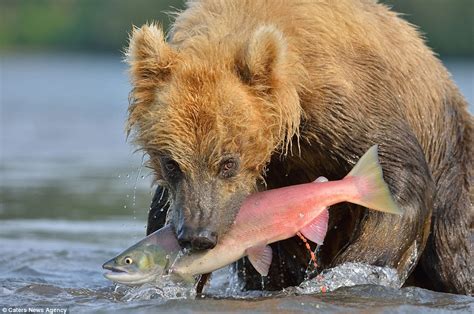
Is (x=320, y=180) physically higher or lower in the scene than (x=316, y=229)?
higher

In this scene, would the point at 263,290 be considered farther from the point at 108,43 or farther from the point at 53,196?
the point at 108,43

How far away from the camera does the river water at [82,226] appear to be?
6.89 meters

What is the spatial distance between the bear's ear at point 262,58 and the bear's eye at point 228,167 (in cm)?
45

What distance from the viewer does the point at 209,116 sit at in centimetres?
639

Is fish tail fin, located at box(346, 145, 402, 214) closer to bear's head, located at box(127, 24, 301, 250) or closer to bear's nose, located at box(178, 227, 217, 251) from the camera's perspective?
bear's head, located at box(127, 24, 301, 250)

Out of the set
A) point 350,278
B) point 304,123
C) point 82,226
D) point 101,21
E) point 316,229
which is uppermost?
point 304,123

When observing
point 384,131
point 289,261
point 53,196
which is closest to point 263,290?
point 289,261

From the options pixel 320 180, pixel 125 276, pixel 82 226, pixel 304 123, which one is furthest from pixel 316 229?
pixel 82 226

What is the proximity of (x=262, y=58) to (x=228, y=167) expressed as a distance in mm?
648

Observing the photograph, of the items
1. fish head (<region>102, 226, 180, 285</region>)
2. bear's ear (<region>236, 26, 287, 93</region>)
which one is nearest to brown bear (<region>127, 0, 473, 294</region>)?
bear's ear (<region>236, 26, 287, 93</region>)

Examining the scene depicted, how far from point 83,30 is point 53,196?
5377 cm

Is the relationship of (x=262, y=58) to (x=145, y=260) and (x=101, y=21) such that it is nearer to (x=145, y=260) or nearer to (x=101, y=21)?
(x=145, y=260)

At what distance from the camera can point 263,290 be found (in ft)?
25.8

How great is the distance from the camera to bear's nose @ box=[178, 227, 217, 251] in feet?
20.3
